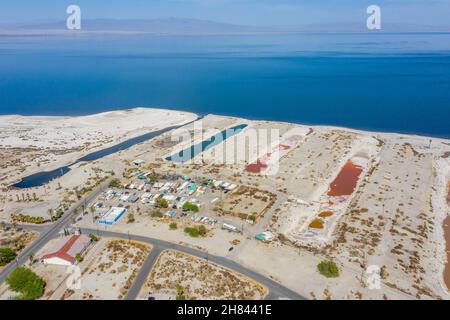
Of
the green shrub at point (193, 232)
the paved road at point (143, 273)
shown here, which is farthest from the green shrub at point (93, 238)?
the green shrub at point (193, 232)

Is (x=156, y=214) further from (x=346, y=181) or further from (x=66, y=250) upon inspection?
(x=346, y=181)

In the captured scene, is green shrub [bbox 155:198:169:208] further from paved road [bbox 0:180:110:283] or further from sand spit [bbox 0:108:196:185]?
sand spit [bbox 0:108:196:185]

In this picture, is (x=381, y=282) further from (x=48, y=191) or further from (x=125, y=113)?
(x=125, y=113)

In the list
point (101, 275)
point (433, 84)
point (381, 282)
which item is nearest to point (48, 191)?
point (101, 275)

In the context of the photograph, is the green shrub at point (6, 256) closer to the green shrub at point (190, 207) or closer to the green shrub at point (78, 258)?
the green shrub at point (78, 258)

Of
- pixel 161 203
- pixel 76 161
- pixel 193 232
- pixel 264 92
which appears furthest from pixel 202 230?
pixel 264 92
